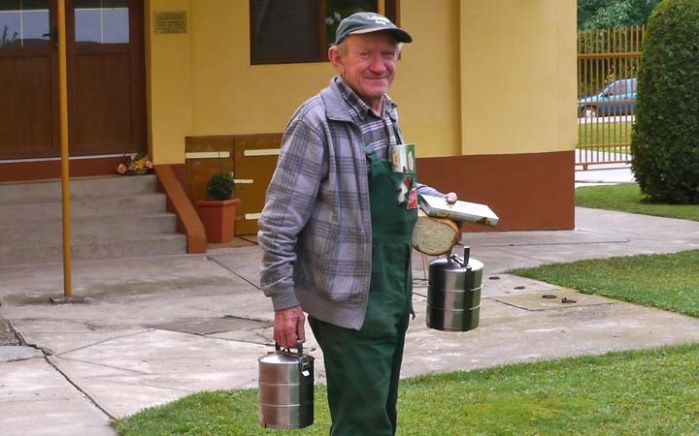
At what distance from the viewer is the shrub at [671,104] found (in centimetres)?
1673

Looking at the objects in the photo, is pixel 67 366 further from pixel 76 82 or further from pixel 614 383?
pixel 76 82

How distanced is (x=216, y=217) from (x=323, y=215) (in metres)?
8.42

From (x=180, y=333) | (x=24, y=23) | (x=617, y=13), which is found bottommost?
(x=180, y=333)

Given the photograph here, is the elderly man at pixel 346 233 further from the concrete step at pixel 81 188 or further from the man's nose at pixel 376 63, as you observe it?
the concrete step at pixel 81 188

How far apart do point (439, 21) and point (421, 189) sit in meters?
8.99

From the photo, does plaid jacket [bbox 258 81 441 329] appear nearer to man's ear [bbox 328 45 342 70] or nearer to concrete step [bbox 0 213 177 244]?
man's ear [bbox 328 45 342 70]

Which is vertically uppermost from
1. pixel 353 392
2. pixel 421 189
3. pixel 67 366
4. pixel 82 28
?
pixel 82 28

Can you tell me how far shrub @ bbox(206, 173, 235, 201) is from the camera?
12.8 metres

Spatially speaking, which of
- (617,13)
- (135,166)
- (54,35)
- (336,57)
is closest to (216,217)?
(135,166)

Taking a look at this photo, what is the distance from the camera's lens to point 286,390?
4473 millimetres

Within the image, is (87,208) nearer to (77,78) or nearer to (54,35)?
(77,78)

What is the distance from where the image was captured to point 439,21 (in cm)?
1380

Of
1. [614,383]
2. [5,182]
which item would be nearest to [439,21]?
[5,182]

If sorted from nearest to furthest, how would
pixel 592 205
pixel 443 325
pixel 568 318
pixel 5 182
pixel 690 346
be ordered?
pixel 443 325 → pixel 690 346 → pixel 568 318 → pixel 5 182 → pixel 592 205
